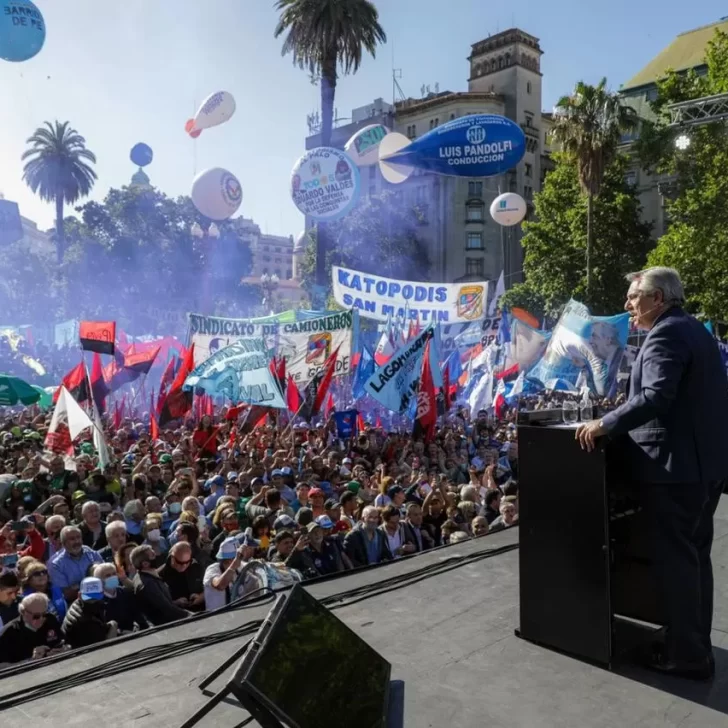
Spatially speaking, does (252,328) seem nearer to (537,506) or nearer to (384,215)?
(537,506)

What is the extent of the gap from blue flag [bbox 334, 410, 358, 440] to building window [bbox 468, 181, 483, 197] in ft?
145

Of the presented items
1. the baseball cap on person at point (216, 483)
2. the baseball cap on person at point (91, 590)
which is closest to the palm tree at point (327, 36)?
the baseball cap on person at point (216, 483)

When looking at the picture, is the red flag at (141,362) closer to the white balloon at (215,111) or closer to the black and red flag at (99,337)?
the black and red flag at (99,337)

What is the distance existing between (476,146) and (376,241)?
3463 cm

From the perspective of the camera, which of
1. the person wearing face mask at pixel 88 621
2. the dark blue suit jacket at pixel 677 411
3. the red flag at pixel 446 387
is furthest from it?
the red flag at pixel 446 387

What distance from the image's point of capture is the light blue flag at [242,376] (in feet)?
45.5

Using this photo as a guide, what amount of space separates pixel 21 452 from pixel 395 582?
9.90 m

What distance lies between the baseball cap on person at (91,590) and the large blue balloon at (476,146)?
12.2 m

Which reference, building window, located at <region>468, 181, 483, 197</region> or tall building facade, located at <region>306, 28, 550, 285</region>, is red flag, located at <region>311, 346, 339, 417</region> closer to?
tall building facade, located at <region>306, 28, 550, 285</region>

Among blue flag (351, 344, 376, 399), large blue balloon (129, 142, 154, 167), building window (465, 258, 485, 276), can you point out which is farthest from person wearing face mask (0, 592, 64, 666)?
building window (465, 258, 485, 276)

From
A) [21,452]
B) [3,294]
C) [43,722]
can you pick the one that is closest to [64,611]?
[43,722]

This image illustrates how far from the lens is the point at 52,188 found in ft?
186

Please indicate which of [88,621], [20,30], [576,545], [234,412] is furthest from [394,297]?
[576,545]

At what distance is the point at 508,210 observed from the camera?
1084 inches
